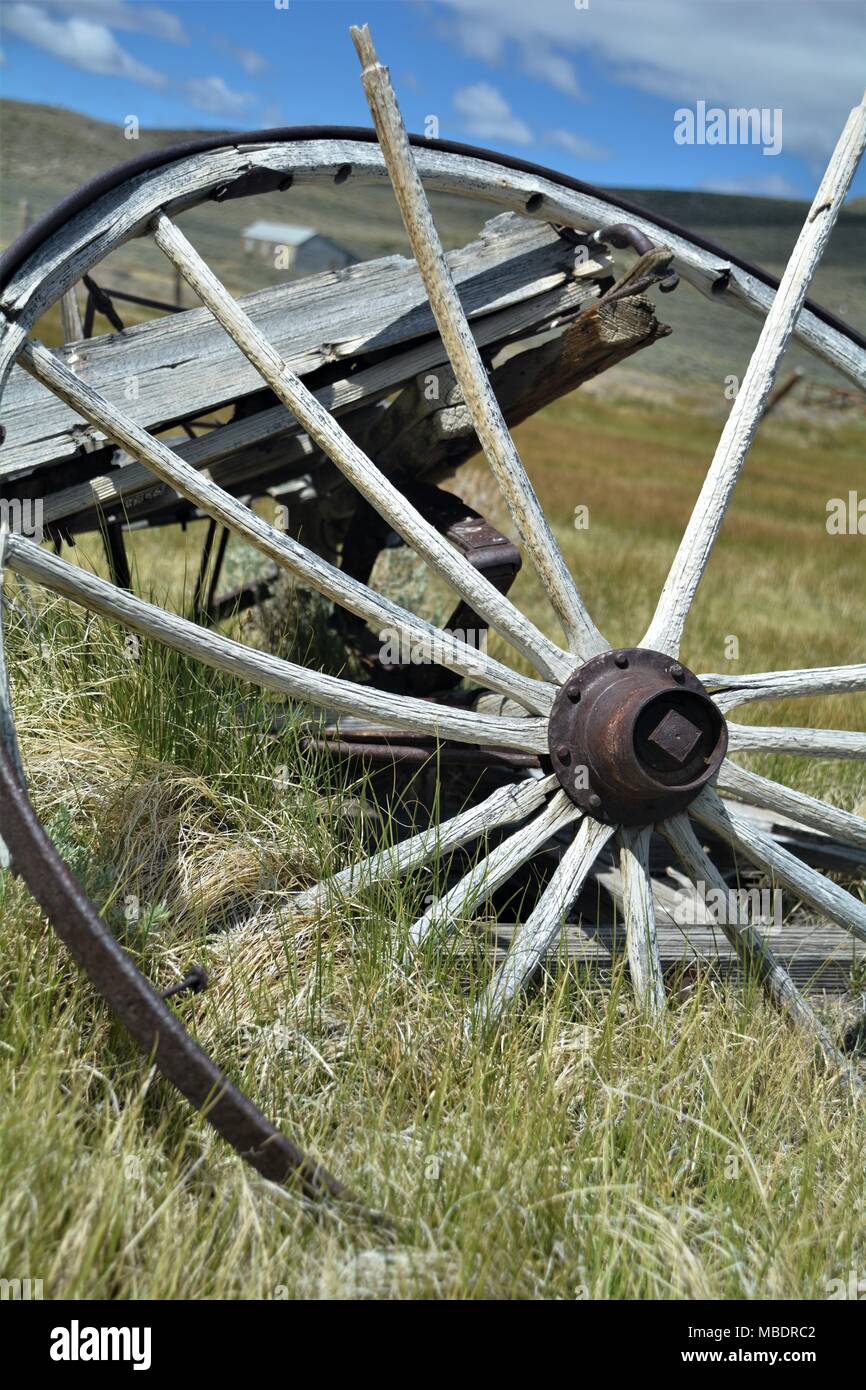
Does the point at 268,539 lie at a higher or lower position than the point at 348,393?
lower

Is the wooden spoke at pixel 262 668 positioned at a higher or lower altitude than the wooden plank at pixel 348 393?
lower

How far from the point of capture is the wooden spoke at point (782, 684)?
2.82 metres

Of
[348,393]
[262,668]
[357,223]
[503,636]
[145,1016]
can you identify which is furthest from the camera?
[357,223]

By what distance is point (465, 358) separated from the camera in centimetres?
265

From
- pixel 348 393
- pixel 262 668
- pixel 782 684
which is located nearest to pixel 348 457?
pixel 262 668

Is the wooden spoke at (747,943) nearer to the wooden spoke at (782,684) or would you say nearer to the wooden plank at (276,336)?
the wooden spoke at (782,684)

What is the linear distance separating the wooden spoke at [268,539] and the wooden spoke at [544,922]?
0.35 meters

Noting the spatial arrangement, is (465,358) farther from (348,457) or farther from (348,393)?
(348,393)

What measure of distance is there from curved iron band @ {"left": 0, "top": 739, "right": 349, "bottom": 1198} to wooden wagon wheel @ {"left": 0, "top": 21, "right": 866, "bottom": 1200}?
679 mm

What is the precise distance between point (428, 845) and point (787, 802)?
955 mm

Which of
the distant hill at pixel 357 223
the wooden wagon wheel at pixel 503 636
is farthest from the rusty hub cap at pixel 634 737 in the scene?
the distant hill at pixel 357 223

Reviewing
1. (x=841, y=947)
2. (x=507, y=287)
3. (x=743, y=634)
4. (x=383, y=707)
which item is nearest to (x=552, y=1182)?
(x=383, y=707)

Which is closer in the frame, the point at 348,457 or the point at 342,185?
the point at 348,457
